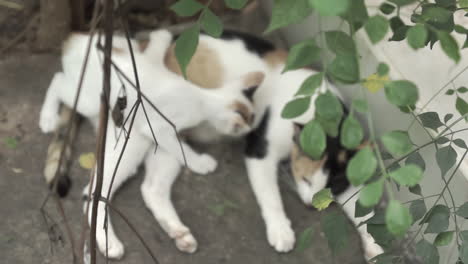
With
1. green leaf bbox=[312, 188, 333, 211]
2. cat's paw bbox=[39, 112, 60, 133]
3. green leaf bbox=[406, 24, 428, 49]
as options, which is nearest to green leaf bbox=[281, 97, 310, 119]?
green leaf bbox=[406, 24, 428, 49]

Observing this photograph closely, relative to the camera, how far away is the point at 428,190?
2.42 meters

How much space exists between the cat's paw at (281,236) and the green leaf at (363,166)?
5.35 ft

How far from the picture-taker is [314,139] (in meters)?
0.98

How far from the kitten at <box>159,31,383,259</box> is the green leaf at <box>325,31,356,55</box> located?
4.78ft

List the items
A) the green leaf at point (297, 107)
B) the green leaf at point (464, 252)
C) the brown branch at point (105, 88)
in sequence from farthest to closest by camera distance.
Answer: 1. the green leaf at point (464, 252)
2. the brown branch at point (105, 88)
3. the green leaf at point (297, 107)

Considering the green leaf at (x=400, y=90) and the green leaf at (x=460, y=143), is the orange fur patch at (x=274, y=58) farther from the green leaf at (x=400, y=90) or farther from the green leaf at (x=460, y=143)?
the green leaf at (x=400, y=90)

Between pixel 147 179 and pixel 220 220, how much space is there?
408mm

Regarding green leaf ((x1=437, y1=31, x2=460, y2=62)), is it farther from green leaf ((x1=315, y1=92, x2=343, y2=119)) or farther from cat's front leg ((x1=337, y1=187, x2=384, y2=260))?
cat's front leg ((x1=337, y1=187, x2=384, y2=260))

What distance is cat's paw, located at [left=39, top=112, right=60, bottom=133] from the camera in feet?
9.02

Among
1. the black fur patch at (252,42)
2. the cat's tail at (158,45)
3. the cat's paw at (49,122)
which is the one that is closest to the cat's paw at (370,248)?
the black fur patch at (252,42)

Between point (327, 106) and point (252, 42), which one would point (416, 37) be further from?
point (252, 42)

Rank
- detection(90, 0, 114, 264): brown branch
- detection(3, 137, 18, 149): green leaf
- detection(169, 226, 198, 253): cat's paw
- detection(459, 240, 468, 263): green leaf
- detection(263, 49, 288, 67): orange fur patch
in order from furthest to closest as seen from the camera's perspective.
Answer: detection(263, 49, 288, 67): orange fur patch → detection(3, 137, 18, 149): green leaf → detection(169, 226, 198, 253): cat's paw → detection(459, 240, 468, 263): green leaf → detection(90, 0, 114, 264): brown branch

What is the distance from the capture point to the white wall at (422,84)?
7.59ft

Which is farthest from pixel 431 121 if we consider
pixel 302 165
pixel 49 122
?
pixel 49 122
